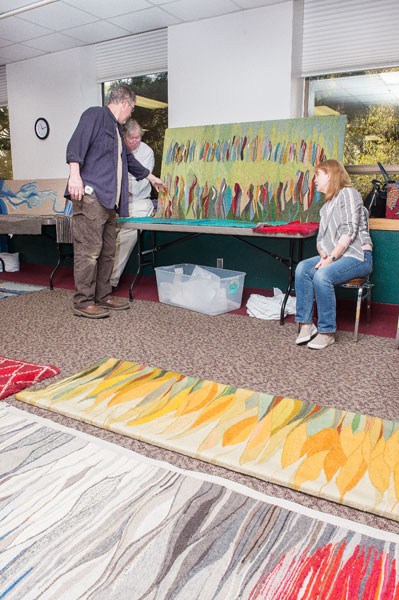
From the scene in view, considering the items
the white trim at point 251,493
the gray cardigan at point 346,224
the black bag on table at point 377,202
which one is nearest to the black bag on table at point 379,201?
the black bag on table at point 377,202

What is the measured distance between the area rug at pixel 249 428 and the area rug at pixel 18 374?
8 cm

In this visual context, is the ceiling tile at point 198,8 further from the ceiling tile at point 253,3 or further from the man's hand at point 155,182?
the man's hand at point 155,182

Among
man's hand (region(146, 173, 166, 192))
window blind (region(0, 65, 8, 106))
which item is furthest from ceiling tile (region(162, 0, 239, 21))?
window blind (region(0, 65, 8, 106))

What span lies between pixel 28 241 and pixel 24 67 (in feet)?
7.07

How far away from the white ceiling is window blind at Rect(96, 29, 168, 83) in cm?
13

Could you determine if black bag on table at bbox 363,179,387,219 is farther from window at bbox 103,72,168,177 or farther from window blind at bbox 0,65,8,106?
window blind at bbox 0,65,8,106

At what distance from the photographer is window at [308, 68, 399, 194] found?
160 inches

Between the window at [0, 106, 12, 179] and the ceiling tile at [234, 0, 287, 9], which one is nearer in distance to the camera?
the ceiling tile at [234, 0, 287, 9]

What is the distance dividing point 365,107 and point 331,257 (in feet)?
7.54

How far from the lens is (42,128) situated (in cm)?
555

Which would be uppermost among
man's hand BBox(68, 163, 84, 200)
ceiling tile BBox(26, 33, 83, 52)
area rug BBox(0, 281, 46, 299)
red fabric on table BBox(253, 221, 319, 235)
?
ceiling tile BBox(26, 33, 83, 52)

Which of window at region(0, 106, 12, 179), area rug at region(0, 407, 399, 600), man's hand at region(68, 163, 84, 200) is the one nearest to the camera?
area rug at region(0, 407, 399, 600)

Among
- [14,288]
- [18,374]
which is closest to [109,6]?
[14,288]

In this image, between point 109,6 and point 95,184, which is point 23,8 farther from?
point 95,184
